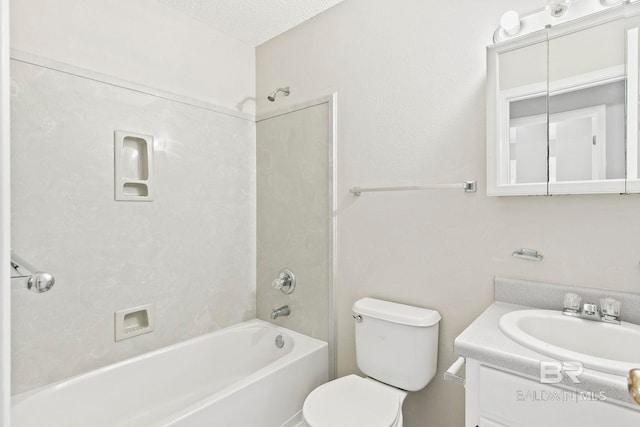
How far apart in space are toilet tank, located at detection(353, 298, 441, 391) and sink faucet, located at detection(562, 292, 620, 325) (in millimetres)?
521

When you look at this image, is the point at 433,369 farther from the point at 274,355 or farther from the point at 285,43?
the point at 285,43

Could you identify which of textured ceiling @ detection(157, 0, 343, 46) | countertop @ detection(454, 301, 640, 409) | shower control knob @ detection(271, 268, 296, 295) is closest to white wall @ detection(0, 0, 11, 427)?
countertop @ detection(454, 301, 640, 409)

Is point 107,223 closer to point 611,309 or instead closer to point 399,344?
point 399,344

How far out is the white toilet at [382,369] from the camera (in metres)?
1.33

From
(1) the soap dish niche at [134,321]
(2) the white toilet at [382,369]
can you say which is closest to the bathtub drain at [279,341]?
(2) the white toilet at [382,369]

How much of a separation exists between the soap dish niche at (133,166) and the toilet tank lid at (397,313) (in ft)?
4.32

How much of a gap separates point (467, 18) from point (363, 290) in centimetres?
142

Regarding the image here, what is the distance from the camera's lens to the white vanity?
807 mm

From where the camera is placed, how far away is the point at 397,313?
5.05 ft

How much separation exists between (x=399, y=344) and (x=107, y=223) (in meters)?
1.56

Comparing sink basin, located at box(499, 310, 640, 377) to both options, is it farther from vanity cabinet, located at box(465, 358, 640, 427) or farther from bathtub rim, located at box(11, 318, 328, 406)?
bathtub rim, located at box(11, 318, 328, 406)

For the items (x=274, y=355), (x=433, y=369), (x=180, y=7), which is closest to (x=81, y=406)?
(x=274, y=355)

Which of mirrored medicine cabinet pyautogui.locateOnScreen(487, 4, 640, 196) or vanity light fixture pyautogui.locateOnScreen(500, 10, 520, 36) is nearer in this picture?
mirrored medicine cabinet pyautogui.locateOnScreen(487, 4, 640, 196)

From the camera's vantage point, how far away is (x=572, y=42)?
119 cm
